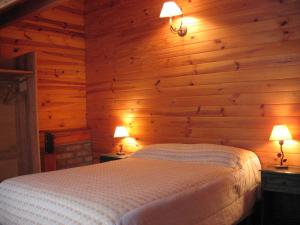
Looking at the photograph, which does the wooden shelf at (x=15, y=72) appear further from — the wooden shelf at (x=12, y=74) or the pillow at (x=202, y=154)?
the pillow at (x=202, y=154)

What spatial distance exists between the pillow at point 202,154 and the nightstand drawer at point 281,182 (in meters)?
0.24

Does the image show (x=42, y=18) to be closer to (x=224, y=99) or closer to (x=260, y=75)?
(x=224, y=99)

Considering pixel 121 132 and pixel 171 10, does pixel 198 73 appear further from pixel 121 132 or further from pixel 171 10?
pixel 121 132

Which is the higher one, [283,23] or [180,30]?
[180,30]

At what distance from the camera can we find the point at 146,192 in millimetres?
1999

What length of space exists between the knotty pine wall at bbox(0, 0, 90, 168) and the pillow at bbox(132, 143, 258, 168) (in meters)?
1.44

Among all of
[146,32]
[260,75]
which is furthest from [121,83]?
[260,75]

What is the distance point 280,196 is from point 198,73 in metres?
1.46

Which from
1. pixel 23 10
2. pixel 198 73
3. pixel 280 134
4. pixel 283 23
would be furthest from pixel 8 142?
pixel 283 23

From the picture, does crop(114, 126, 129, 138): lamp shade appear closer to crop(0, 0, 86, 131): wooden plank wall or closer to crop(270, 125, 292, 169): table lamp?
crop(0, 0, 86, 131): wooden plank wall

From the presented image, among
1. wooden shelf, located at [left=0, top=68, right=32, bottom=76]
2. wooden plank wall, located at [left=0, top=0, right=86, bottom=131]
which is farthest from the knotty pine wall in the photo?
wooden shelf, located at [left=0, top=68, right=32, bottom=76]

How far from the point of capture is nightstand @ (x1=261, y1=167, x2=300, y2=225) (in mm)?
2562

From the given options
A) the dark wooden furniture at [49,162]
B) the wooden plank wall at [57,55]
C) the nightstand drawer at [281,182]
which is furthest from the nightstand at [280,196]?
the wooden plank wall at [57,55]

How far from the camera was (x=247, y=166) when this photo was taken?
284cm
